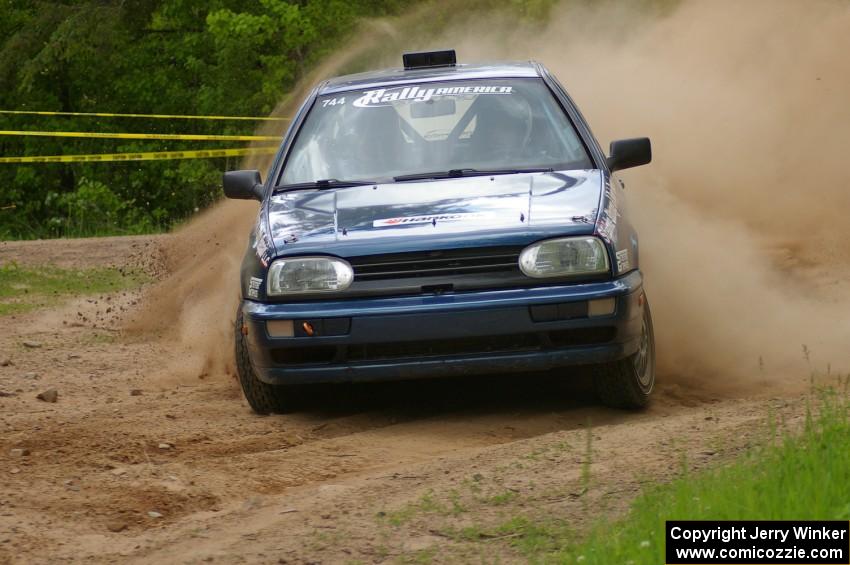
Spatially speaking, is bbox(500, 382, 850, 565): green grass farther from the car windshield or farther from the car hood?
the car windshield

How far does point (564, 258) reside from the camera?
6.38 meters

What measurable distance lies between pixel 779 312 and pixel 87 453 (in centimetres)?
439

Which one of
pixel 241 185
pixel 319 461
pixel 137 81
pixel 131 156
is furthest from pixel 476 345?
pixel 137 81

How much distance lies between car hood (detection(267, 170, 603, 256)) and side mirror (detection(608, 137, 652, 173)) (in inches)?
13.7

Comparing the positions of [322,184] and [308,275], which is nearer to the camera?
[308,275]

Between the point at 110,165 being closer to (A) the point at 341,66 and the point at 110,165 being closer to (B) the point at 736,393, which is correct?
(A) the point at 341,66

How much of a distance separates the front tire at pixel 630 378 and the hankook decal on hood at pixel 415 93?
1682mm

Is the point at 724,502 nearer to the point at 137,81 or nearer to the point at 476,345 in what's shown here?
the point at 476,345

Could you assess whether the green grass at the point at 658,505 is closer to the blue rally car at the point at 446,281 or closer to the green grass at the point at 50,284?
the blue rally car at the point at 446,281

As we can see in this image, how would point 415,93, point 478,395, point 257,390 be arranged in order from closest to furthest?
1. point 257,390
2. point 478,395
3. point 415,93

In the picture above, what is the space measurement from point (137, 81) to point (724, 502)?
26780 millimetres

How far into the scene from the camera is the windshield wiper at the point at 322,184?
24.0 ft

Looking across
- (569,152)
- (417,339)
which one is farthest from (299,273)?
(569,152)

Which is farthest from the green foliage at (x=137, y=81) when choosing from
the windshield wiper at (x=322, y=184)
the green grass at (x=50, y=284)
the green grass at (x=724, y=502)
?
the green grass at (x=724, y=502)
